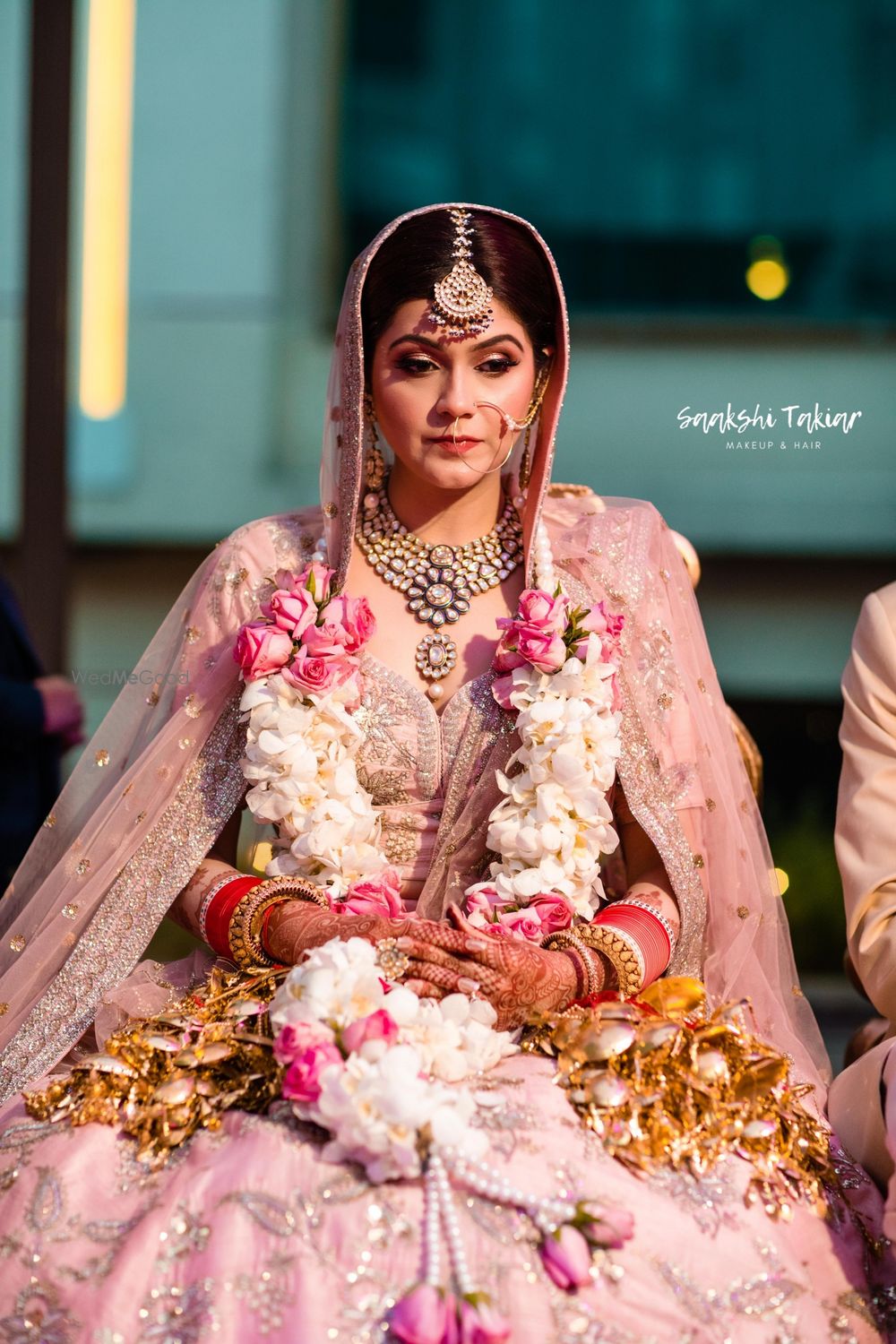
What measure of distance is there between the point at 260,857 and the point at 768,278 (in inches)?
121

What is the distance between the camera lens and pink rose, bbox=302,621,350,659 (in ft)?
8.81

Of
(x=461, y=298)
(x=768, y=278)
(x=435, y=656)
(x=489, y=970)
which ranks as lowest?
(x=489, y=970)

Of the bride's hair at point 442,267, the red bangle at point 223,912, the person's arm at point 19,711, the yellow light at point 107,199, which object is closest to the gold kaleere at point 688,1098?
the red bangle at point 223,912

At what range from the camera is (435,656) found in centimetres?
281

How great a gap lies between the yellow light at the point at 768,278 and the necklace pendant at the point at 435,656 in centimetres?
295

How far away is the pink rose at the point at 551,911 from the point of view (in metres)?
2.56

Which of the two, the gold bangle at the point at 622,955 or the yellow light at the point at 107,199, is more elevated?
the yellow light at the point at 107,199

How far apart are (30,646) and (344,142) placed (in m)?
2.30

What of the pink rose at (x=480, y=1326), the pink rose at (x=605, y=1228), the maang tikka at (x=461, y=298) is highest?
the maang tikka at (x=461, y=298)

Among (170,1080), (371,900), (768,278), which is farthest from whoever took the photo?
(768,278)

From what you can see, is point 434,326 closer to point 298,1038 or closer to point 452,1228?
point 298,1038

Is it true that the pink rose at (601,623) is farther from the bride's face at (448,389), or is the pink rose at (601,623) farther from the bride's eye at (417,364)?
the bride's eye at (417,364)

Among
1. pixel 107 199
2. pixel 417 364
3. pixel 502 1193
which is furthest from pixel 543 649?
pixel 107 199

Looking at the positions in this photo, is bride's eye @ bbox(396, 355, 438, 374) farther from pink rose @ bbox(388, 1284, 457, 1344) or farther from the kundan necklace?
pink rose @ bbox(388, 1284, 457, 1344)
